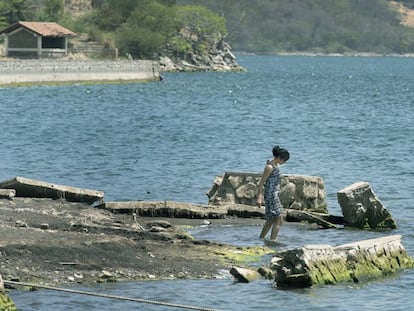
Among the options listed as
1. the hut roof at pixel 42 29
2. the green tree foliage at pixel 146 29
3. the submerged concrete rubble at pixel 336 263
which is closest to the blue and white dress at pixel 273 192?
the submerged concrete rubble at pixel 336 263

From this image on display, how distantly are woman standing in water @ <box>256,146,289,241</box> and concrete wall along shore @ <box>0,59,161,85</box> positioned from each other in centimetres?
7081

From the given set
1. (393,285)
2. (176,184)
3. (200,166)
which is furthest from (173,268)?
(200,166)

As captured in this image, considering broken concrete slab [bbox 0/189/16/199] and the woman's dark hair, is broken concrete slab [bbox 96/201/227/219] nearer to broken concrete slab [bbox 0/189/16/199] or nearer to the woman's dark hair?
broken concrete slab [bbox 0/189/16/199]

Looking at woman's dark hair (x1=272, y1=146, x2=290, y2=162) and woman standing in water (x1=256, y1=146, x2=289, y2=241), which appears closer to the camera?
woman's dark hair (x1=272, y1=146, x2=290, y2=162)

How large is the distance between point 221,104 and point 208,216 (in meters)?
62.7

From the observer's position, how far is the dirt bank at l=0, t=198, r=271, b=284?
2070 cm

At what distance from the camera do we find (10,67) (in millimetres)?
96000

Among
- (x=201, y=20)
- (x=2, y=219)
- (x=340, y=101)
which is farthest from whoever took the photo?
(x=201, y=20)

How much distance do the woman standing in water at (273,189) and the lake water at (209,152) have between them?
472mm

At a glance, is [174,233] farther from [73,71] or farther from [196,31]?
[196,31]

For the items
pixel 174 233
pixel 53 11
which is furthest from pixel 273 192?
pixel 53 11

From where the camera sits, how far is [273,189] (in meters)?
25.1

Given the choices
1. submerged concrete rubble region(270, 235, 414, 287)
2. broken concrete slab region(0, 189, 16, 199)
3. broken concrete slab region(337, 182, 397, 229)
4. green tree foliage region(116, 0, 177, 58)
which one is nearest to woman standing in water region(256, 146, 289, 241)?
broken concrete slab region(337, 182, 397, 229)

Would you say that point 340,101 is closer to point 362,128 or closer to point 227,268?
point 362,128
